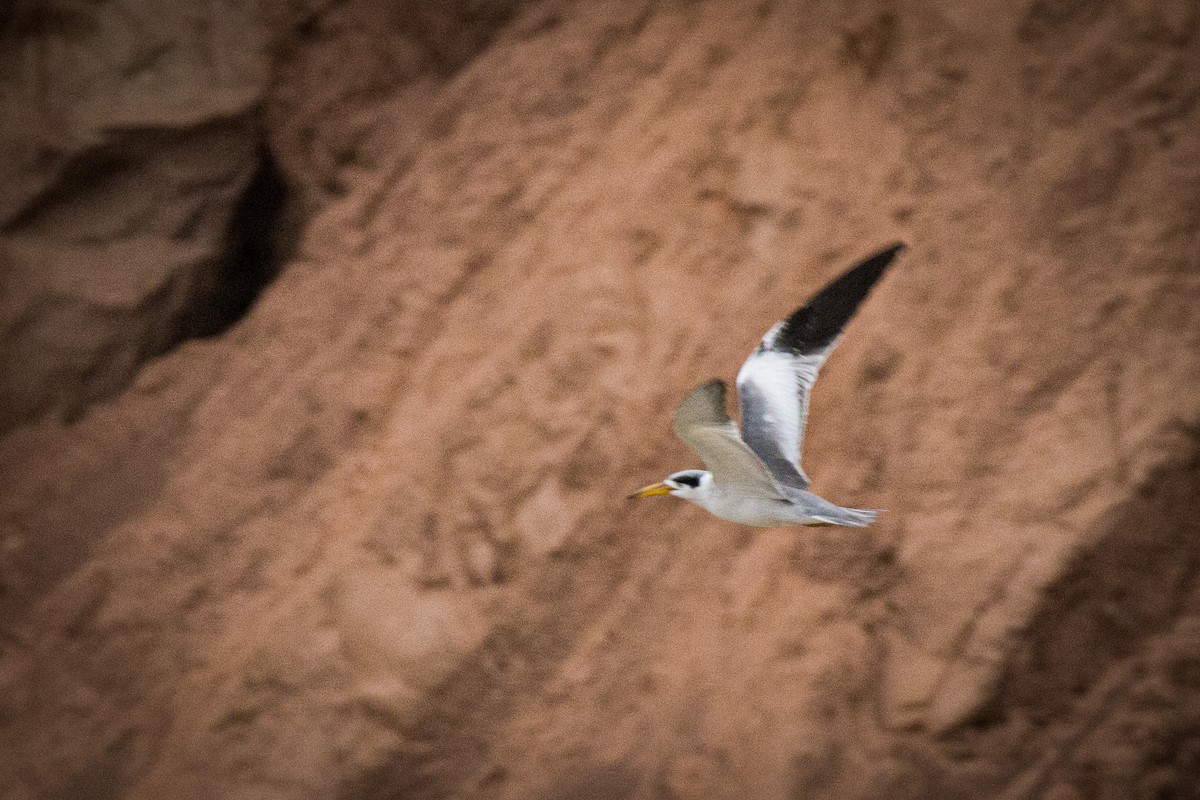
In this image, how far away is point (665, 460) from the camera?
A: 19.2 ft

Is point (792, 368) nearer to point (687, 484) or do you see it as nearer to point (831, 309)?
point (831, 309)

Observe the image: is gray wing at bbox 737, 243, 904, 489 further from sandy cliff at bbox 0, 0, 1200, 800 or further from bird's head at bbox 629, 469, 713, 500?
sandy cliff at bbox 0, 0, 1200, 800

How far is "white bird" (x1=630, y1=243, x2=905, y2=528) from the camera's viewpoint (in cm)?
418

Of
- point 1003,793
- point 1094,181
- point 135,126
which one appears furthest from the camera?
point 135,126

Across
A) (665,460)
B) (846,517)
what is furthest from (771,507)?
(665,460)

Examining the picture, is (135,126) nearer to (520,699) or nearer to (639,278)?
(639,278)

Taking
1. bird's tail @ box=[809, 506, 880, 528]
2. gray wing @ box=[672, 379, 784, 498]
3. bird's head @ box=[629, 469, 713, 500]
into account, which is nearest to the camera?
gray wing @ box=[672, 379, 784, 498]

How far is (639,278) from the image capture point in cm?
604

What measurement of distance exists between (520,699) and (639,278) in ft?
6.88

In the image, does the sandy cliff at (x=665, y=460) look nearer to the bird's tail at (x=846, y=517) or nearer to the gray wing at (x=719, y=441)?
the bird's tail at (x=846, y=517)

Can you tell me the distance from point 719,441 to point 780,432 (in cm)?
64

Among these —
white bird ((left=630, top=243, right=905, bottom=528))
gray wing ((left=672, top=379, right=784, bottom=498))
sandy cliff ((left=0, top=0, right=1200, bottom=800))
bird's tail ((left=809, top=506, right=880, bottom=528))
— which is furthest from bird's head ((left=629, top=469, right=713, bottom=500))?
sandy cliff ((left=0, top=0, right=1200, bottom=800))

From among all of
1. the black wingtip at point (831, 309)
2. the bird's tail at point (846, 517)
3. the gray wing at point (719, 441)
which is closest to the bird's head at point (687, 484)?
the gray wing at point (719, 441)

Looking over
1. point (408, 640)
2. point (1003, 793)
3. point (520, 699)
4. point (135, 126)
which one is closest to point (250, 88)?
point (135, 126)
